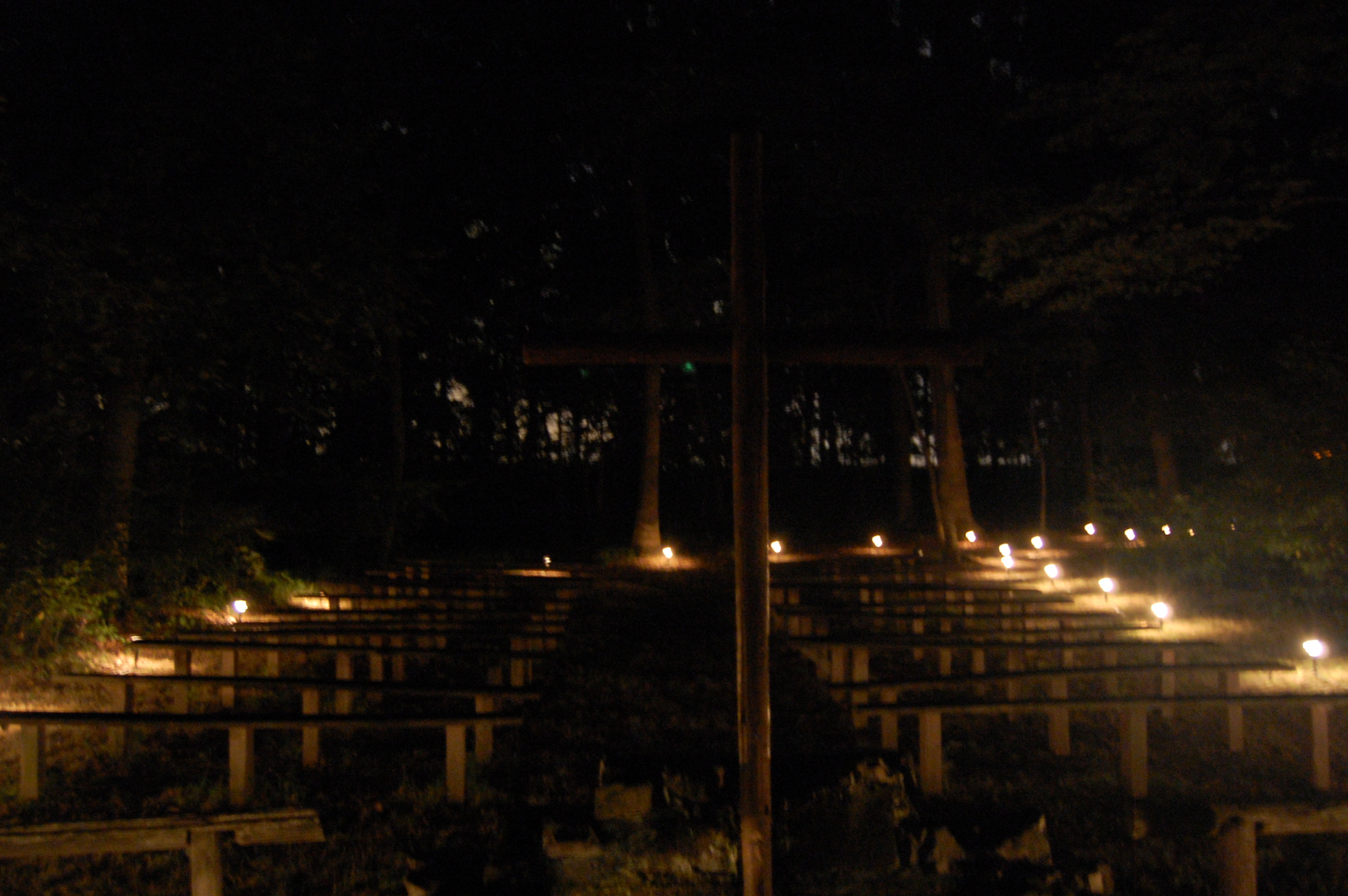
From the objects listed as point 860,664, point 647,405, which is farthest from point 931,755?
point 647,405

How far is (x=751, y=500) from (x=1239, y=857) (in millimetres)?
2782

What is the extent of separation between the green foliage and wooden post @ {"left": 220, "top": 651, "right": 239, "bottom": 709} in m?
1.38

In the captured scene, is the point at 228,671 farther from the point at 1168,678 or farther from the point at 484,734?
the point at 1168,678

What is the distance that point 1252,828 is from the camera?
4.39 metres

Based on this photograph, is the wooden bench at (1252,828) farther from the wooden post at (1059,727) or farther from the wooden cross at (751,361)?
the wooden post at (1059,727)

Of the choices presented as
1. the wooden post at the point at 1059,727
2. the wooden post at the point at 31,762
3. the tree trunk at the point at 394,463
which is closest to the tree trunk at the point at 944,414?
the tree trunk at the point at 394,463

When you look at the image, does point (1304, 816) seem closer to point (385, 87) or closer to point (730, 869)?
point (730, 869)

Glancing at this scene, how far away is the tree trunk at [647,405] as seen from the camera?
62.5 ft

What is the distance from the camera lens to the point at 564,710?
760 cm

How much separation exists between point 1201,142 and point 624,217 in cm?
1490

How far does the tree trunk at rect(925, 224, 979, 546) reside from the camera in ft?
63.9

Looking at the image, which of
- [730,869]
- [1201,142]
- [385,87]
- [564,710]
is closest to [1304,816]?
[730,869]

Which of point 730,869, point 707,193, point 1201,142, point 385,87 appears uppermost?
point 707,193

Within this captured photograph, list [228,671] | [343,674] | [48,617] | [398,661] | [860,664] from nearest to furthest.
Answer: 1. [860,664]
2. [343,674]
3. [228,671]
4. [48,617]
5. [398,661]
